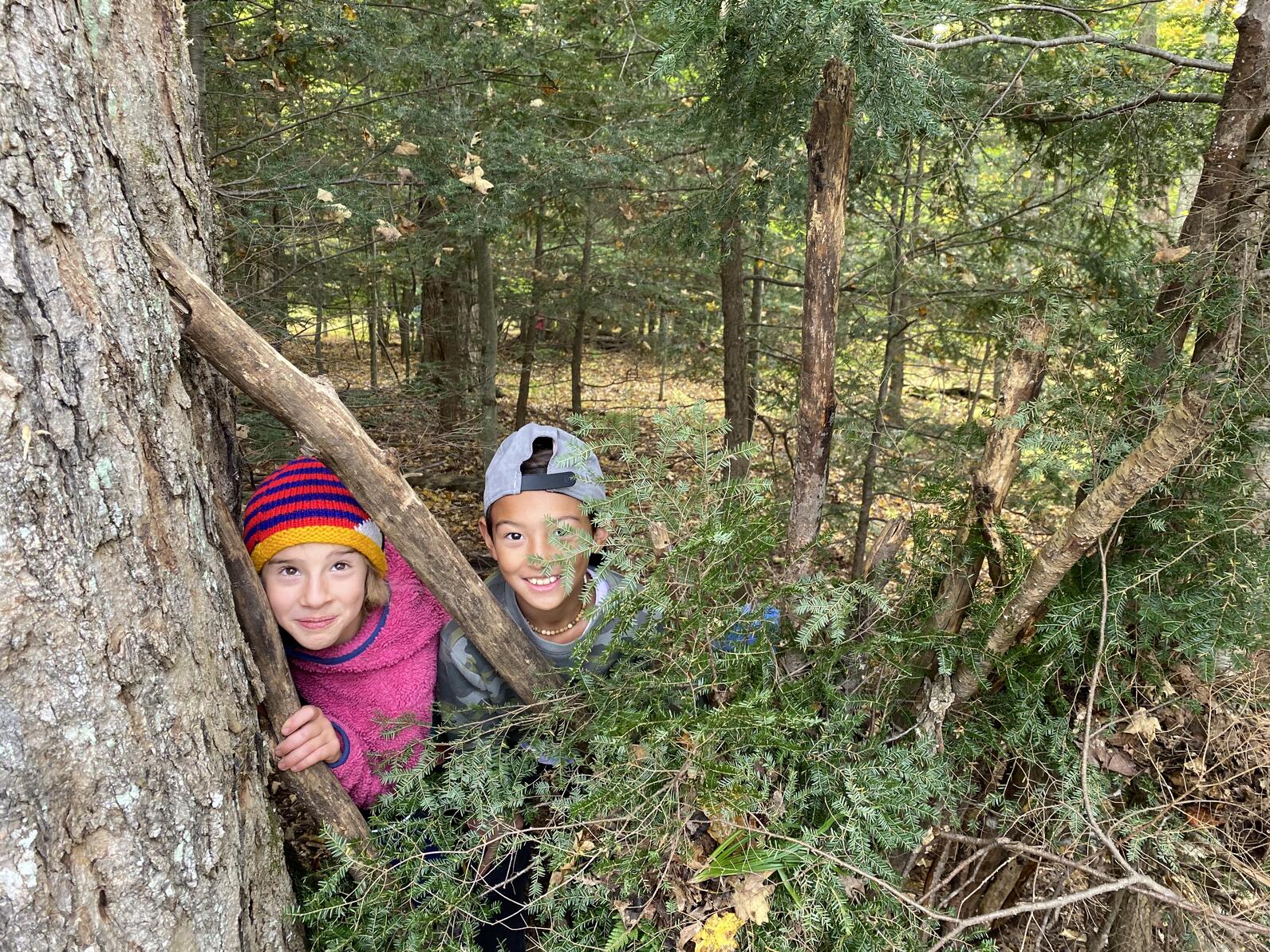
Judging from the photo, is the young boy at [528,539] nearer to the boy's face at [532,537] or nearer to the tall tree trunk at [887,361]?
the boy's face at [532,537]

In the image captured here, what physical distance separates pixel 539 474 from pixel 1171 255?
6.32ft

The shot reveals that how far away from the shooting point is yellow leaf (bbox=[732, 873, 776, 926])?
1521 mm

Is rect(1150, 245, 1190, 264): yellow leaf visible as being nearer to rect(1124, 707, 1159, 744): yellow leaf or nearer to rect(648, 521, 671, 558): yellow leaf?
rect(1124, 707, 1159, 744): yellow leaf

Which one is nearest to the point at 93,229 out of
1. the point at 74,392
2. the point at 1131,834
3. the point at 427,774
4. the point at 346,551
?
the point at 74,392

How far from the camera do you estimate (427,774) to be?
1.97 metres

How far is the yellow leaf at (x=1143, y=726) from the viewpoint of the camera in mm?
1920

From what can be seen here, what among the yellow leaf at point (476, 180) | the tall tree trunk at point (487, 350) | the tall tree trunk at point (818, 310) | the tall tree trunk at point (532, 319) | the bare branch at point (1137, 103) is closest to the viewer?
the tall tree trunk at point (818, 310)

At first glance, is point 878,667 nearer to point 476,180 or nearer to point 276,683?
point 276,683

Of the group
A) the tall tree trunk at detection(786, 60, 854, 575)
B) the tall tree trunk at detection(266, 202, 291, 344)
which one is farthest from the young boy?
the tall tree trunk at detection(266, 202, 291, 344)

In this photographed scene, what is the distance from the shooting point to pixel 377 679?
224 cm

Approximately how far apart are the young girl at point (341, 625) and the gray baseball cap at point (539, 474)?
400 millimetres

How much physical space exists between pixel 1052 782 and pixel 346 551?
207cm

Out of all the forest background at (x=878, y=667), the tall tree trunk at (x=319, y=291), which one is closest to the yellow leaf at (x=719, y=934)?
the forest background at (x=878, y=667)

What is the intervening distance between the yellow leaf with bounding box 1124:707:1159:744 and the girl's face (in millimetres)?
2226
